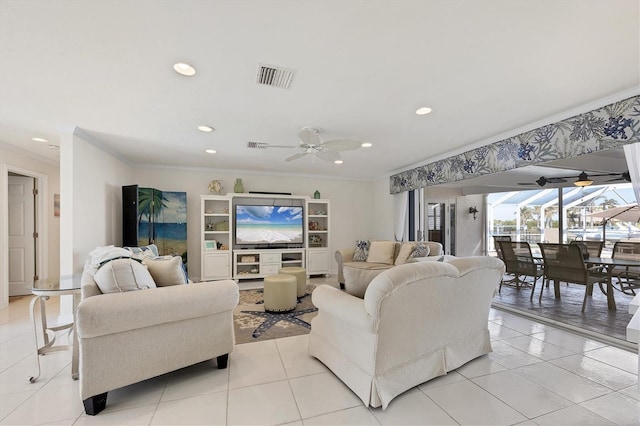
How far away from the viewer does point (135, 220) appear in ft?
15.1

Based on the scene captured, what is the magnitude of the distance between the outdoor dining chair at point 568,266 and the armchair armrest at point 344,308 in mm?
3596

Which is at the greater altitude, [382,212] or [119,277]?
[382,212]

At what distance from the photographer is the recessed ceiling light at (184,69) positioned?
2.09 m

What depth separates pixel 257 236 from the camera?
6.17 metres

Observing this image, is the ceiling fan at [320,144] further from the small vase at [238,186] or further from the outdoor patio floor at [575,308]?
the outdoor patio floor at [575,308]

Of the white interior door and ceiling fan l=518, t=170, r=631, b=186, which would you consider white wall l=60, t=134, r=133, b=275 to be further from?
ceiling fan l=518, t=170, r=631, b=186

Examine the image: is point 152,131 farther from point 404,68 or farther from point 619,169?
point 619,169

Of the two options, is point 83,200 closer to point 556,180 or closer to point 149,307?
point 149,307

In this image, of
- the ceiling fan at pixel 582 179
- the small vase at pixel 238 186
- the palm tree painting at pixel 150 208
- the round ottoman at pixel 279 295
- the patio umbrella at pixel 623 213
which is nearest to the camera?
the round ottoman at pixel 279 295

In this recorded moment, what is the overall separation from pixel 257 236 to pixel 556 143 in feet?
17.3

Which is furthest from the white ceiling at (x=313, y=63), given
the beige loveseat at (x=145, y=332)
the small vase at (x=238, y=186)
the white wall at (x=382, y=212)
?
the white wall at (x=382, y=212)

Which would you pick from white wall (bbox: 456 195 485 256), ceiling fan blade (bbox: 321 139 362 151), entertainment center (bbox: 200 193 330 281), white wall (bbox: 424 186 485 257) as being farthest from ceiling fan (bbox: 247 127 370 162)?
white wall (bbox: 456 195 485 256)

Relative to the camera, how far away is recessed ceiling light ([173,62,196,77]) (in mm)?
2088

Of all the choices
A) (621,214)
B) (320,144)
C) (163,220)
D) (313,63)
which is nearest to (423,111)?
(320,144)
